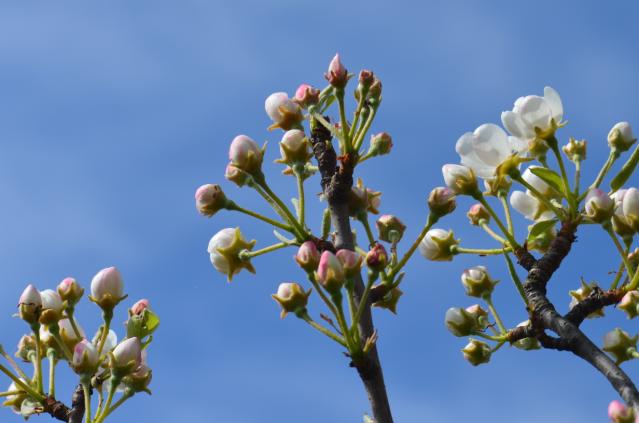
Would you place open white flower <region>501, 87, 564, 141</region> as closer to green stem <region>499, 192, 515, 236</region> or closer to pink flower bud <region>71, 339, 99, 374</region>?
green stem <region>499, 192, 515, 236</region>

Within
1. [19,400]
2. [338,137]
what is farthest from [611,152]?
[19,400]

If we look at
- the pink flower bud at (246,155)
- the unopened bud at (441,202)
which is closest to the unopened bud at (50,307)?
the pink flower bud at (246,155)

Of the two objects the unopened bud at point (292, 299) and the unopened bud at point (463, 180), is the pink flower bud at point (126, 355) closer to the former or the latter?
the unopened bud at point (292, 299)

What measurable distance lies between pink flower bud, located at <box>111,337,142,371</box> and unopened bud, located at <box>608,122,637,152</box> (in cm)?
167

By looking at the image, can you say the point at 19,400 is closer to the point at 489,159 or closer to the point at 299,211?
the point at 299,211

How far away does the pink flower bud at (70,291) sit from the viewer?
10.1 ft

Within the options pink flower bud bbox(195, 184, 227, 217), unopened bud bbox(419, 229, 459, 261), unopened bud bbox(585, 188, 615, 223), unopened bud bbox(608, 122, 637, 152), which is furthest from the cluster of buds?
unopened bud bbox(608, 122, 637, 152)

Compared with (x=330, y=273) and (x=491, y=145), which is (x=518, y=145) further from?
(x=330, y=273)

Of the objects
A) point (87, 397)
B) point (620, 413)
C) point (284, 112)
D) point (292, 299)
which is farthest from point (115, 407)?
point (620, 413)

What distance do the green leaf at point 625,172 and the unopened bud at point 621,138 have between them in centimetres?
19

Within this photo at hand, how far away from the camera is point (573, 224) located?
272 cm

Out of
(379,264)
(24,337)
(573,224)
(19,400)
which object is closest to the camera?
(379,264)

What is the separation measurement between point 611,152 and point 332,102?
3.45ft

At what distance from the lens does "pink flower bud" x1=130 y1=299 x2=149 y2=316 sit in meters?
3.01
